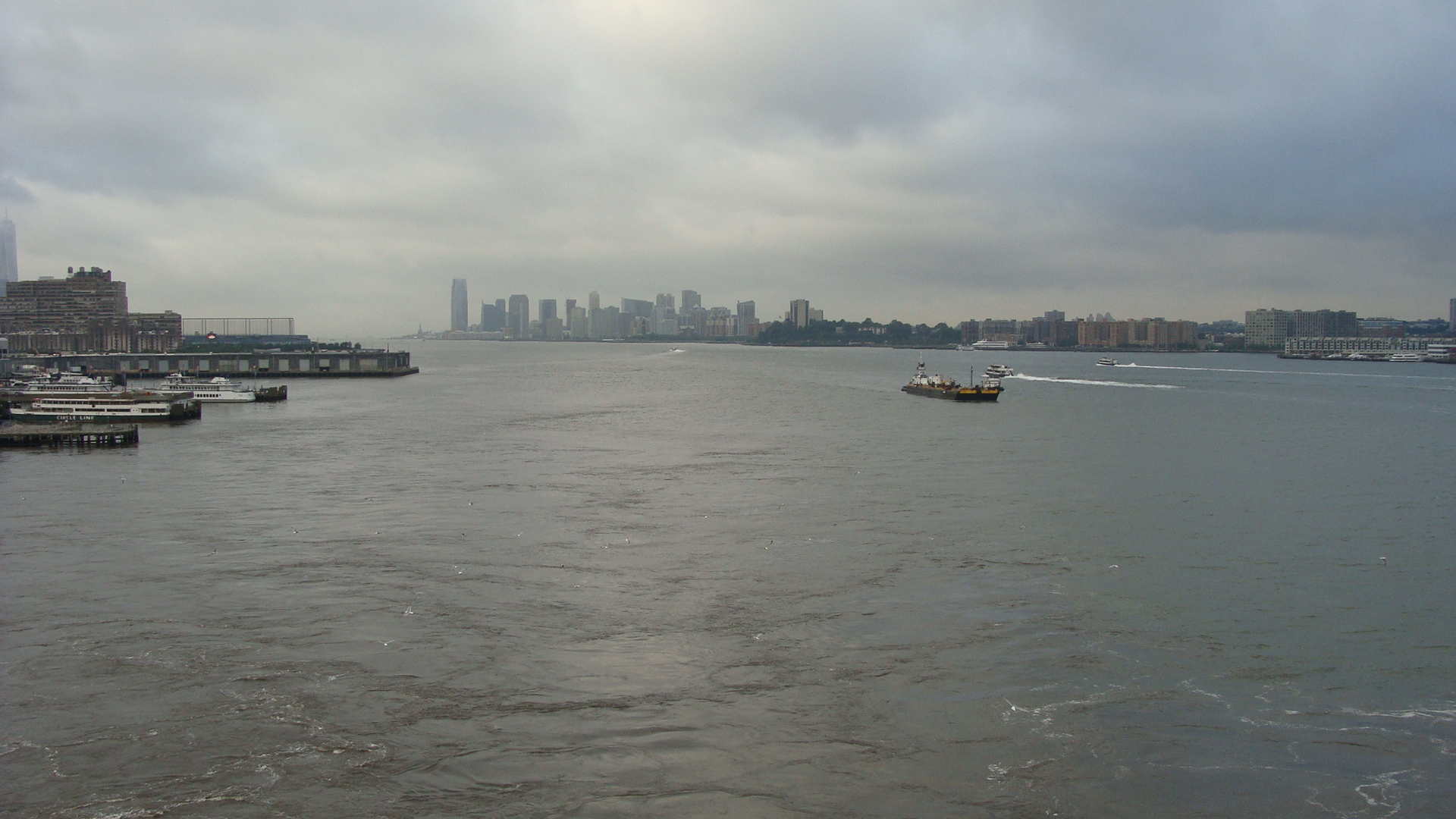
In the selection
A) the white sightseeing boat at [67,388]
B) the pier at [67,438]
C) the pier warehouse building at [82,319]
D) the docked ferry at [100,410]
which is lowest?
the pier at [67,438]

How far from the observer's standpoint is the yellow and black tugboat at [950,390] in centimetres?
6159

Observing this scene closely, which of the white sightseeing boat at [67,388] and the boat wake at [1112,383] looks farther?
the boat wake at [1112,383]

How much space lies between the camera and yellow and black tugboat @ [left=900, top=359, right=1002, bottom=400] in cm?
6159

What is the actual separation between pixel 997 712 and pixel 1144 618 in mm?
4703

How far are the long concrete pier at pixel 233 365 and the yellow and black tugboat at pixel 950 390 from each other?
49.0m

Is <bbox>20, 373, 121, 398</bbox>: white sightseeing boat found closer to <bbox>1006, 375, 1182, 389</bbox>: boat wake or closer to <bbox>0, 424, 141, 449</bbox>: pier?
<bbox>0, 424, 141, 449</bbox>: pier

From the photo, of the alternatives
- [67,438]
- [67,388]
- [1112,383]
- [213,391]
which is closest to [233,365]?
[213,391]

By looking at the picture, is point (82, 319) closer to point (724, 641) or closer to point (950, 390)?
point (950, 390)

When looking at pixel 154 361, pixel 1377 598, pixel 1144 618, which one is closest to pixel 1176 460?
pixel 1377 598

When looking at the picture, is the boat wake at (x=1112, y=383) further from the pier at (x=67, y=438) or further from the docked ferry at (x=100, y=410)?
the pier at (x=67, y=438)

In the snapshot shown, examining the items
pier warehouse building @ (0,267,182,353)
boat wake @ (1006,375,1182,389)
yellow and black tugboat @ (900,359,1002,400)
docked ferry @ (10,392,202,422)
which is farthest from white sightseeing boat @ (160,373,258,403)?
pier warehouse building @ (0,267,182,353)

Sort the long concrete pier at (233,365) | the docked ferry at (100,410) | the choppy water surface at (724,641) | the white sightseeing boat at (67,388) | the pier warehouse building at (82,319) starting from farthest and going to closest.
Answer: the pier warehouse building at (82,319)
the long concrete pier at (233,365)
the white sightseeing boat at (67,388)
the docked ferry at (100,410)
the choppy water surface at (724,641)

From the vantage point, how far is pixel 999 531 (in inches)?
835

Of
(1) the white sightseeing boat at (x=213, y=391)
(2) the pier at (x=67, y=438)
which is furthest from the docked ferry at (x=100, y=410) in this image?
(1) the white sightseeing boat at (x=213, y=391)
